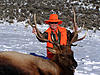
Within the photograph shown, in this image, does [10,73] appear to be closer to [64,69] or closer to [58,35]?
[64,69]

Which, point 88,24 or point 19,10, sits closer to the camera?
point 88,24

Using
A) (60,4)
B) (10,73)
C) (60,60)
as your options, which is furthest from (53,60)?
(60,4)

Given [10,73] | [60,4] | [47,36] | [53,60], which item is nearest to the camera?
[10,73]

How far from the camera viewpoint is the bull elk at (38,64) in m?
4.51

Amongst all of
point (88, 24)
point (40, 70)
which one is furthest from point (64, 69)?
point (88, 24)

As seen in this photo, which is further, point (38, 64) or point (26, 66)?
point (38, 64)

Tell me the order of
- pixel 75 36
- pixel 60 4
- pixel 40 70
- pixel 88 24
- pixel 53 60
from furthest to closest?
pixel 60 4 → pixel 88 24 → pixel 75 36 → pixel 53 60 → pixel 40 70

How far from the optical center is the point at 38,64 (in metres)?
4.84

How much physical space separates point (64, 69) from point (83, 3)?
26960 millimetres

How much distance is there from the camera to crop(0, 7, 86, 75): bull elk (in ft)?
14.8

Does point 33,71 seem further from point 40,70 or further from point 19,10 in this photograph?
point 19,10

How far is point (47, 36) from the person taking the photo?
245 inches

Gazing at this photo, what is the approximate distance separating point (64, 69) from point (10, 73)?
1.14 meters

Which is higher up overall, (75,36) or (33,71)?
(75,36)
